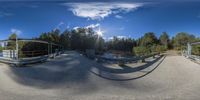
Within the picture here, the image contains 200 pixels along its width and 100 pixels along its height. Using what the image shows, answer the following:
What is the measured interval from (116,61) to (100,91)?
3.55ft

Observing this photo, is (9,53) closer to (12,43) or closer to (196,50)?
(12,43)

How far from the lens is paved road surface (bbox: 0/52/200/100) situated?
177 inches

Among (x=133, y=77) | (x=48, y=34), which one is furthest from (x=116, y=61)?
(x=48, y=34)

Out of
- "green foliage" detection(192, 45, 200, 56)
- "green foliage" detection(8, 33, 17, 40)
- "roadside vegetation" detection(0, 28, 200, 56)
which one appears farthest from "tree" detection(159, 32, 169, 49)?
"green foliage" detection(8, 33, 17, 40)

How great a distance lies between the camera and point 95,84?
5.13 meters

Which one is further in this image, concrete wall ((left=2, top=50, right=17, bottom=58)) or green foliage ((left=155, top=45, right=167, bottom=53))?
concrete wall ((left=2, top=50, right=17, bottom=58))

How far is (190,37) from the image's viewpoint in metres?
5.09

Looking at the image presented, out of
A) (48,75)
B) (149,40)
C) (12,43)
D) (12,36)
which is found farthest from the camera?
(48,75)

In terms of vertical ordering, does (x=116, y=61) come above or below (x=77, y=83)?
above

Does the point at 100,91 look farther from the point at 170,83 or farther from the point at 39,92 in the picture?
the point at 170,83

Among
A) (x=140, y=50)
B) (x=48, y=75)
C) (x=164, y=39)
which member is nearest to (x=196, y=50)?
(x=164, y=39)

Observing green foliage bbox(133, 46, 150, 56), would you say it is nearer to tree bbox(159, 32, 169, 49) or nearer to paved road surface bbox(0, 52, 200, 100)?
tree bbox(159, 32, 169, 49)

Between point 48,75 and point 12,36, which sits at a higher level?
point 12,36

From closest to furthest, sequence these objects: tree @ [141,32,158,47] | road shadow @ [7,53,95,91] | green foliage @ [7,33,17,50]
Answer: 1. tree @ [141,32,158,47]
2. road shadow @ [7,53,95,91]
3. green foliage @ [7,33,17,50]
